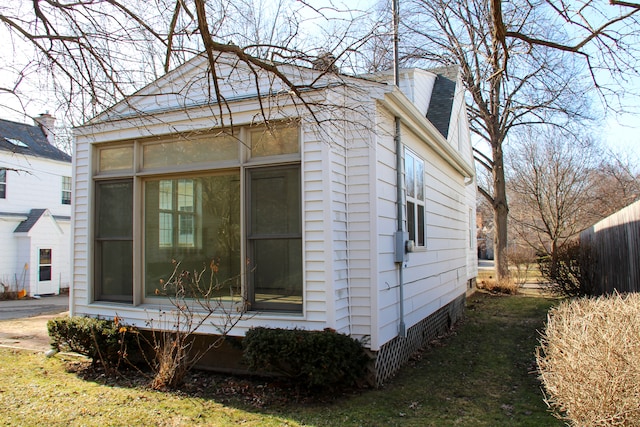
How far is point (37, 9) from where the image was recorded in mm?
4688

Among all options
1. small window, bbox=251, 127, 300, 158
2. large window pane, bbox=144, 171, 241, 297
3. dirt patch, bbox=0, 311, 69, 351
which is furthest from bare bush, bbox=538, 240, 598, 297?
dirt patch, bbox=0, 311, 69, 351

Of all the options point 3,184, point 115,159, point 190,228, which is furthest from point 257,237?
point 3,184

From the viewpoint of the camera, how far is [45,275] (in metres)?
18.3

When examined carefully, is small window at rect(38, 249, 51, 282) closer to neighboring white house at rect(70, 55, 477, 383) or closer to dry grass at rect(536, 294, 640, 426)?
neighboring white house at rect(70, 55, 477, 383)

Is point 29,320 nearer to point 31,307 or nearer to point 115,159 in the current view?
point 31,307

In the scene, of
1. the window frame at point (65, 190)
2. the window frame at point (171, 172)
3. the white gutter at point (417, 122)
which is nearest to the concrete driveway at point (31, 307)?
the window frame at point (65, 190)

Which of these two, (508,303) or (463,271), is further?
(508,303)

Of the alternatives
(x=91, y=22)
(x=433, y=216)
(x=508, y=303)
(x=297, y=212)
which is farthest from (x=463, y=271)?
(x=91, y=22)

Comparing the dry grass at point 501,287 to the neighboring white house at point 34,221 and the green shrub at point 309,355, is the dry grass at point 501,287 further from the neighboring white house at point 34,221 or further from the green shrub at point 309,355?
the neighboring white house at point 34,221

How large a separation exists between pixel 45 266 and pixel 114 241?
1390cm

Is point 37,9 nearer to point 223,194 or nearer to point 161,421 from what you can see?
point 223,194

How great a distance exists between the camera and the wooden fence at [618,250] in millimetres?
8215

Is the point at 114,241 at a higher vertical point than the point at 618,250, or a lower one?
higher

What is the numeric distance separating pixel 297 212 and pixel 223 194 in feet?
4.16
